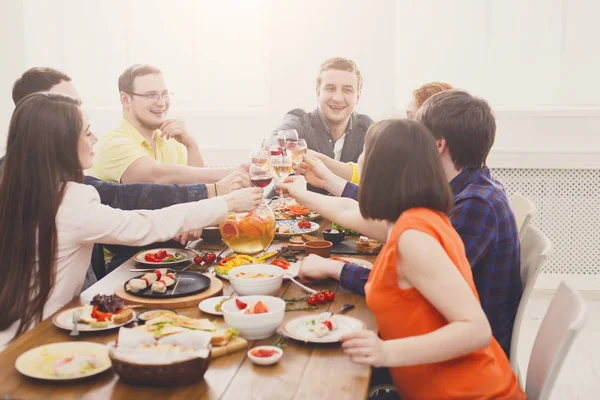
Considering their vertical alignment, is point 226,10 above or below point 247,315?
above

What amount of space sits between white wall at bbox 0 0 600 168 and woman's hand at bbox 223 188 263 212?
2.42m

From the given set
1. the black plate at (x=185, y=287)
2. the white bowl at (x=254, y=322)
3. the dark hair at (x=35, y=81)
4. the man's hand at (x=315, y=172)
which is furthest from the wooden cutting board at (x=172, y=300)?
→ the dark hair at (x=35, y=81)

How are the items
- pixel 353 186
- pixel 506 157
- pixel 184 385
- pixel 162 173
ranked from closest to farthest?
pixel 184 385 → pixel 353 186 → pixel 162 173 → pixel 506 157

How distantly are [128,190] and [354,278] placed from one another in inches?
46.8

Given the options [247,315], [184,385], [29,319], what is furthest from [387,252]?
[29,319]

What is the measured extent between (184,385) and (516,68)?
153 inches

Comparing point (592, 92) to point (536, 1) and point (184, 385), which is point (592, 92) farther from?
point (184, 385)

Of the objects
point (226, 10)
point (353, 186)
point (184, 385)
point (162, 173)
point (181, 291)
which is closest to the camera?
point (184, 385)

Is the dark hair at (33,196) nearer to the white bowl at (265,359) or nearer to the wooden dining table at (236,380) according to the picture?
the wooden dining table at (236,380)

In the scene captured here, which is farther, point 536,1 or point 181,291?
point 536,1

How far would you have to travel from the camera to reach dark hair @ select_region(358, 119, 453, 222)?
5.51ft

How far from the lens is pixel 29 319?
1.98m

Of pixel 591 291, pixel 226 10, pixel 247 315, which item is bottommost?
pixel 591 291

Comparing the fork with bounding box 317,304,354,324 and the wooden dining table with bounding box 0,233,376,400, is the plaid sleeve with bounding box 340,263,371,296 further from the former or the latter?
the wooden dining table with bounding box 0,233,376,400
